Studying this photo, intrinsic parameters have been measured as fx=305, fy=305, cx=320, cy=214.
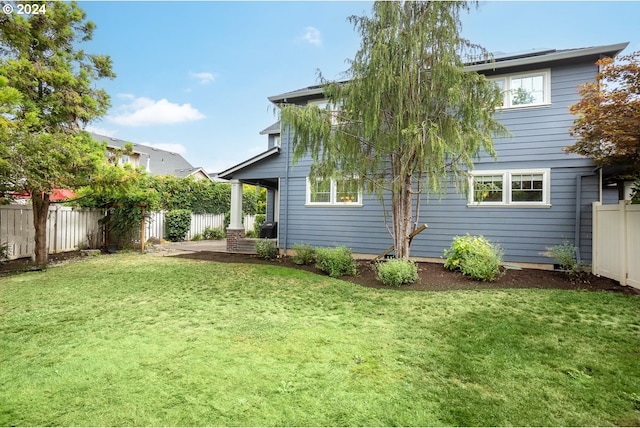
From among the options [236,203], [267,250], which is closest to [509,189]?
[267,250]

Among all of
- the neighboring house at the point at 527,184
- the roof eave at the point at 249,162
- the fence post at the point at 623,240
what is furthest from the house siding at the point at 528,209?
the roof eave at the point at 249,162

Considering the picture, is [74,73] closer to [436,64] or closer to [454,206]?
[436,64]

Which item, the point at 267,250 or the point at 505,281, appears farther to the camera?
the point at 267,250

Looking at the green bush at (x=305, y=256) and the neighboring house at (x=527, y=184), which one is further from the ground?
the neighboring house at (x=527, y=184)

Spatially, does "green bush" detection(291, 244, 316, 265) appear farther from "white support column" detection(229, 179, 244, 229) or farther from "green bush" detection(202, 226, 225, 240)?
"green bush" detection(202, 226, 225, 240)

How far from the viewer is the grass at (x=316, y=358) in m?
2.28

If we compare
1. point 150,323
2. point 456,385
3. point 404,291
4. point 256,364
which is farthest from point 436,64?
point 150,323

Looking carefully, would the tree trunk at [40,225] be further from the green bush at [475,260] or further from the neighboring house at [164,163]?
the neighboring house at [164,163]

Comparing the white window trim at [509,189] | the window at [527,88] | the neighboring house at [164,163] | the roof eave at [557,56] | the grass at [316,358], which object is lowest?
the grass at [316,358]

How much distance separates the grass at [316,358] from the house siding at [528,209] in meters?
2.62

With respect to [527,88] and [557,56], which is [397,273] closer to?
[527,88]

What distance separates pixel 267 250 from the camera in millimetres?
10320

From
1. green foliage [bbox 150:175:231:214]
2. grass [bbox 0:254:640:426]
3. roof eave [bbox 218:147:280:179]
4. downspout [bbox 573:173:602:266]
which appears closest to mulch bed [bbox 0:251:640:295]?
grass [bbox 0:254:640:426]

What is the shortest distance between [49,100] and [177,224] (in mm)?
8609
